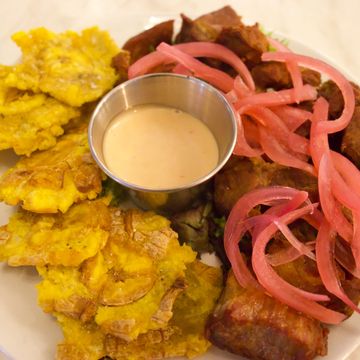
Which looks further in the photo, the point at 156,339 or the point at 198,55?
the point at 198,55

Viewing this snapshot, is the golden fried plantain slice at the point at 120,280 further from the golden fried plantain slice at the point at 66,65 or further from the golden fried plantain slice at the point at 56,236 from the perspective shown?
the golden fried plantain slice at the point at 66,65

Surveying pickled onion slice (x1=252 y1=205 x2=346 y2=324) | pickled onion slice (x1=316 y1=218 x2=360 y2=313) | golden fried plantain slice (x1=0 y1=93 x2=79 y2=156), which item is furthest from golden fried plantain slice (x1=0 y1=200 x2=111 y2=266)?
pickled onion slice (x1=316 y1=218 x2=360 y2=313)

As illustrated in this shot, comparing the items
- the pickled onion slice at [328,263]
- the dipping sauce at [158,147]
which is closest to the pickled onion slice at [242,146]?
the dipping sauce at [158,147]

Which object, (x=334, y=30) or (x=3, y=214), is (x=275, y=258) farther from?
(x=334, y=30)

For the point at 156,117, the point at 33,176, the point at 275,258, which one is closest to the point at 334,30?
the point at 156,117

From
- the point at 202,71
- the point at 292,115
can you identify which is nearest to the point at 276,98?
the point at 292,115

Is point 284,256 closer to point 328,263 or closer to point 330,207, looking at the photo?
point 328,263
